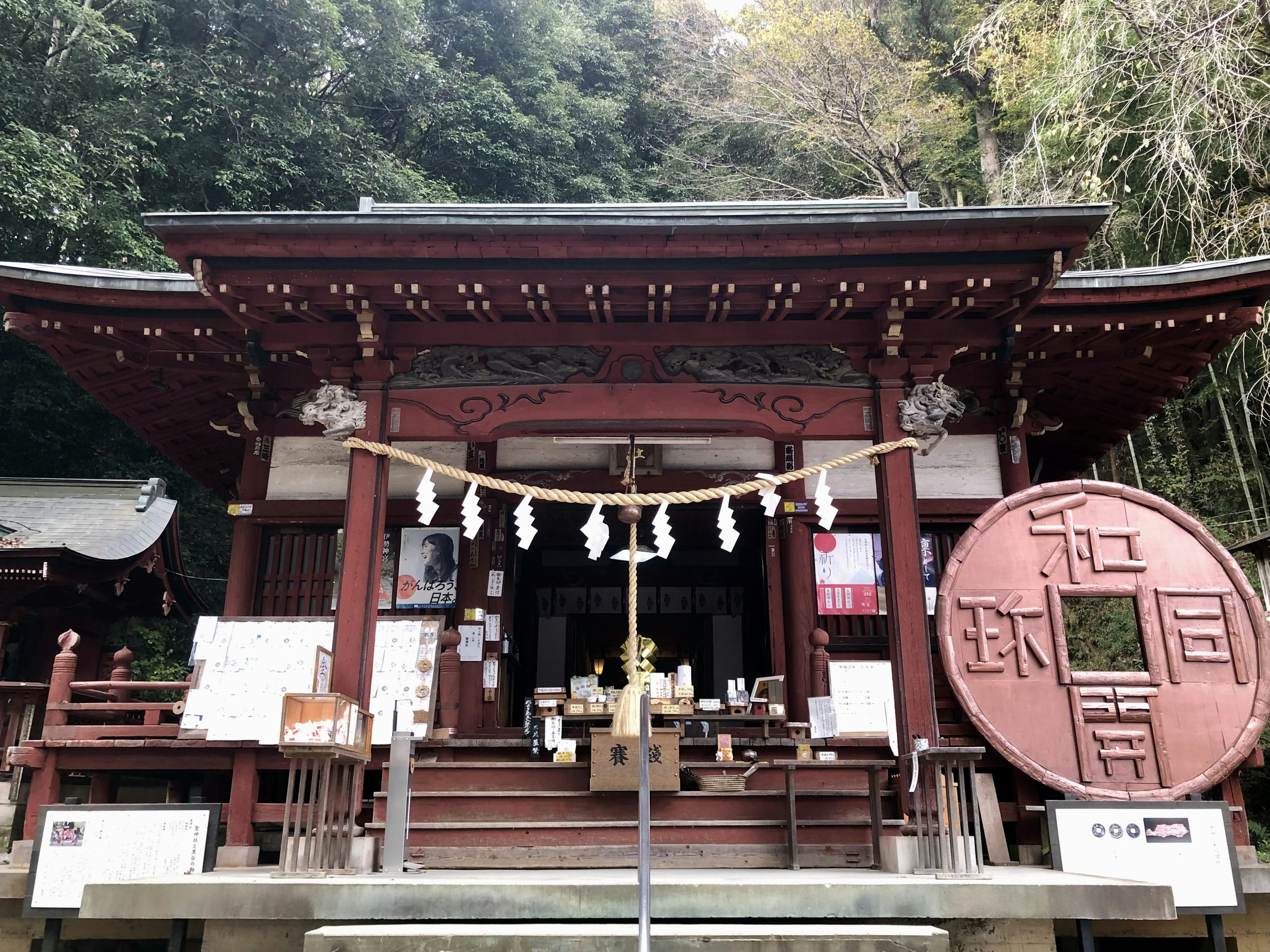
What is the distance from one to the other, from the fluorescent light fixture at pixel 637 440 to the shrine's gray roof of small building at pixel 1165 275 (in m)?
3.13

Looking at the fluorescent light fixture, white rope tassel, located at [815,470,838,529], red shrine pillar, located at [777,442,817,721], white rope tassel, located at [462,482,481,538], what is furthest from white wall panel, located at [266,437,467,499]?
white rope tassel, located at [815,470,838,529]

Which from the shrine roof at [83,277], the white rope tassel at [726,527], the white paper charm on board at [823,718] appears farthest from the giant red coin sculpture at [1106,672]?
the shrine roof at [83,277]

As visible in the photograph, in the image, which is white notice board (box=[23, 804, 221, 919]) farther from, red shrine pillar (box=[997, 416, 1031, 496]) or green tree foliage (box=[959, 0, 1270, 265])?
green tree foliage (box=[959, 0, 1270, 265])

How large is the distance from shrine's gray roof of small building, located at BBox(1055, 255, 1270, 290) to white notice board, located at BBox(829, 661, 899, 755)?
129 inches

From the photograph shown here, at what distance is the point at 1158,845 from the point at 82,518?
12.4 meters

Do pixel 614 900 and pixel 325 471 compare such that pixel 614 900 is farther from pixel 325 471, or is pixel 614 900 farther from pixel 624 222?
pixel 325 471

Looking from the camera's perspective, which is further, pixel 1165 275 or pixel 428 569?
pixel 428 569

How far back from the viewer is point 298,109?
19.8 metres

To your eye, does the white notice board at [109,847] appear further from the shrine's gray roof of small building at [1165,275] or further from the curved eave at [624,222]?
the shrine's gray roof of small building at [1165,275]

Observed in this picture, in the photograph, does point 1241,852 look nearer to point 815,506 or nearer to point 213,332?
point 815,506

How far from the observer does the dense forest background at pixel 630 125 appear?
1041cm

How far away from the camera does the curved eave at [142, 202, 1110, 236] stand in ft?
20.3

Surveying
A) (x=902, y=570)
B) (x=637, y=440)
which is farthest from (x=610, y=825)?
(x=637, y=440)

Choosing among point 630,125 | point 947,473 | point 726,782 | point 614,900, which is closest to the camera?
point 614,900
